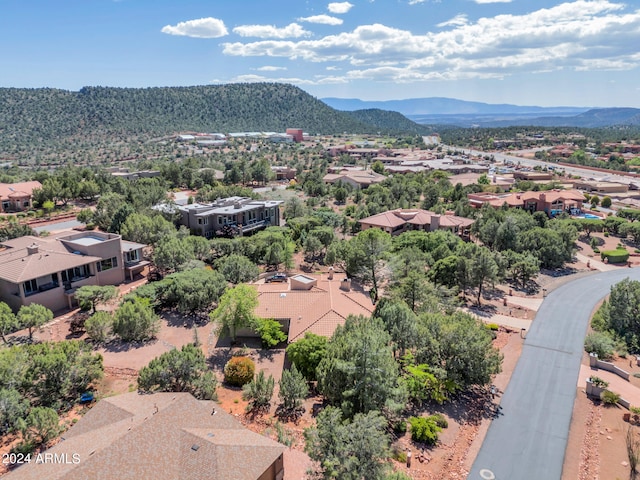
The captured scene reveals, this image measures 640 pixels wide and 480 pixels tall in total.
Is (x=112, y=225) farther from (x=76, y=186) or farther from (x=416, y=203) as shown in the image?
(x=416, y=203)

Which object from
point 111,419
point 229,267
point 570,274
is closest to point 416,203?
point 570,274

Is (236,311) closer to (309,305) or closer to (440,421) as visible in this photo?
(309,305)

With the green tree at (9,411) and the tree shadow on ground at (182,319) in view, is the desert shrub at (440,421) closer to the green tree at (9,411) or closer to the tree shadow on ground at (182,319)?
the tree shadow on ground at (182,319)

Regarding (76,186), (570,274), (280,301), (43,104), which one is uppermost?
(43,104)

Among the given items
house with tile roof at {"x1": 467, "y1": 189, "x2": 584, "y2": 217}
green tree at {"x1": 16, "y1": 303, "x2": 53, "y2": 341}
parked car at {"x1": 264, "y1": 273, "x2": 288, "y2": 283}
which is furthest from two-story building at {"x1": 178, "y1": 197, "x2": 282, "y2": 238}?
house with tile roof at {"x1": 467, "y1": 189, "x2": 584, "y2": 217}

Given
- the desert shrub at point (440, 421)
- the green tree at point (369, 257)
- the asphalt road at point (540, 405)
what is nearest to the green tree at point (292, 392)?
the desert shrub at point (440, 421)
